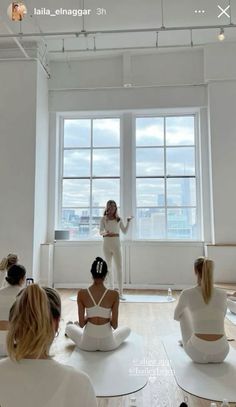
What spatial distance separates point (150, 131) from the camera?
6270mm

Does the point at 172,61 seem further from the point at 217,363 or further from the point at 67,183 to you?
the point at 217,363

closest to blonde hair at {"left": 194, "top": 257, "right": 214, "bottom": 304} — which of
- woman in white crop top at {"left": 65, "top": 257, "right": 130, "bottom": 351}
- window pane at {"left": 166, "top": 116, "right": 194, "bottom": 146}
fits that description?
woman in white crop top at {"left": 65, "top": 257, "right": 130, "bottom": 351}

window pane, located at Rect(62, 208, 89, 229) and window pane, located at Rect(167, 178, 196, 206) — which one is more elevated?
window pane, located at Rect(167, 178, 196, 206)

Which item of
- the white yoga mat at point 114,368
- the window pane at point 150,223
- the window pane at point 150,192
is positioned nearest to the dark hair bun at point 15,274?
the white yoga mat at point 114,368

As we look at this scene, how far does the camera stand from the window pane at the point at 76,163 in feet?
20.8

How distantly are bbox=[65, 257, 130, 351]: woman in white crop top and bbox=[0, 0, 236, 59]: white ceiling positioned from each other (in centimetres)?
346

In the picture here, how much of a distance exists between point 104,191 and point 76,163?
825 millimetres

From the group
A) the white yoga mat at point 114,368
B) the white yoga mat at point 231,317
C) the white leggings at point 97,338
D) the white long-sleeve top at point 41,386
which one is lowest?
the white yoga mat at point 231,317

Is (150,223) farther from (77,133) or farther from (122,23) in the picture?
(122,23)

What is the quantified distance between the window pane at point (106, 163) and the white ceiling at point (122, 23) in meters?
1.88

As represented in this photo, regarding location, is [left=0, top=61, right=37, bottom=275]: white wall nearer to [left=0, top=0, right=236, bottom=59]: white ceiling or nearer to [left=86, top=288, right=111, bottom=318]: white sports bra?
[left=0, top=0, right=236, bottom=59]: white ceiling

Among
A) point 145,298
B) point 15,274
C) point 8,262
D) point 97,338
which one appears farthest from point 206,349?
point 145,298

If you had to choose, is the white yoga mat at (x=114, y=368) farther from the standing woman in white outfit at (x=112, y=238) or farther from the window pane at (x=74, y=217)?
the window pane at (x=74, y=217)

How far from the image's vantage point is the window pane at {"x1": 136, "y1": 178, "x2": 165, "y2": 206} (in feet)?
20.0
